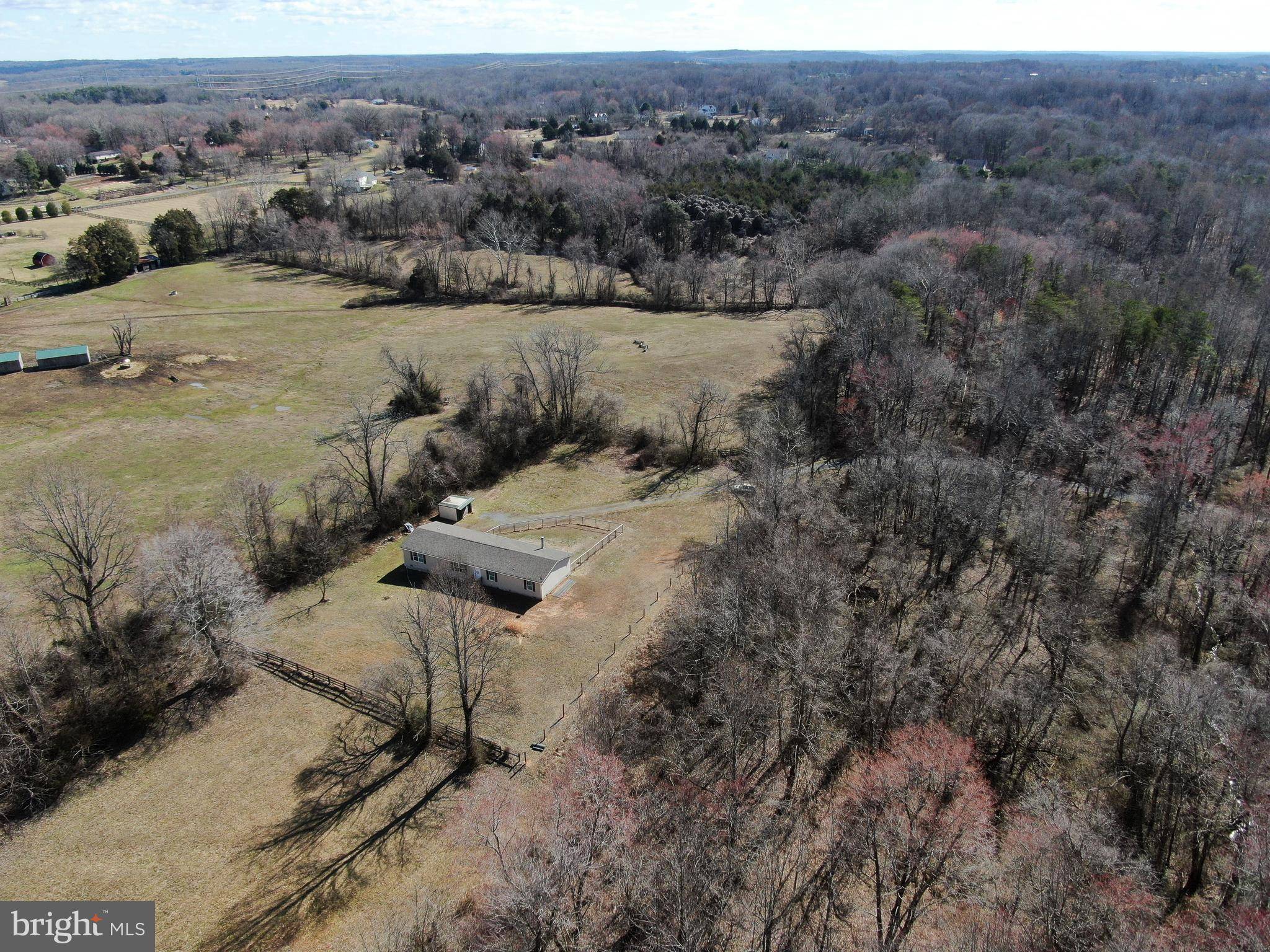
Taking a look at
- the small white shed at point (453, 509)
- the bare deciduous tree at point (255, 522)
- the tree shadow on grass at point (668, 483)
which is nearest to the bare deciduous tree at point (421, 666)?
the bare deciduous tree at point (255, 522)

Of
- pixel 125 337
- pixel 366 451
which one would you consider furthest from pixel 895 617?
pixel 125 337

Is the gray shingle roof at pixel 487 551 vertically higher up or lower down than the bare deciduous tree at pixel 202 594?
lower down

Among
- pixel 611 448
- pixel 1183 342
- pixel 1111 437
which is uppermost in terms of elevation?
pixel 1183 342

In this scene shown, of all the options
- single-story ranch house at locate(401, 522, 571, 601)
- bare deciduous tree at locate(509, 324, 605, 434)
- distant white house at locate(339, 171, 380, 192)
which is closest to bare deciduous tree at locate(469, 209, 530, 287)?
bare deciduous tree at locate(509, 324, 605, 434)

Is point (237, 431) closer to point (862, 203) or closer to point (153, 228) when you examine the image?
point (153, 228)

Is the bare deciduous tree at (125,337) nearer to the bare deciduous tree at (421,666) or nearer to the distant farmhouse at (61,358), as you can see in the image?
the distant farmhouse at (61,358)

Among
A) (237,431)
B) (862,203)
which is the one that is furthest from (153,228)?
(862,203)

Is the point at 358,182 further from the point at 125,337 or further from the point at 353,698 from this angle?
the point at 353,698
